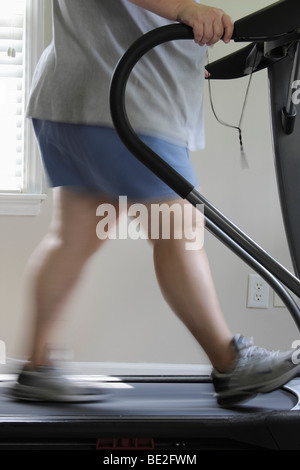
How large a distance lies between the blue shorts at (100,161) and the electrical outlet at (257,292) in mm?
936

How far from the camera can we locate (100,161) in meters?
1.32

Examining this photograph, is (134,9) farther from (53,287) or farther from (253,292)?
(253,292)

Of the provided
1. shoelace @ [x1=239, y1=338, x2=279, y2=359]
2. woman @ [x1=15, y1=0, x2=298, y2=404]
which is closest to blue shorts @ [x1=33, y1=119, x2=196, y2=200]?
woman @ [x1=15, y1=0, x2=298, y2=404]

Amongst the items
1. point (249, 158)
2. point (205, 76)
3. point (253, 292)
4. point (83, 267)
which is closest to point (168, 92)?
point (205, 76)

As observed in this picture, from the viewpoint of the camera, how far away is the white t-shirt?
1309 millimetres

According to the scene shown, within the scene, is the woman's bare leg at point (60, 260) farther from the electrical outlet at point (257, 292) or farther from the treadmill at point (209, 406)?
the electrical outlet at point (257, 292)

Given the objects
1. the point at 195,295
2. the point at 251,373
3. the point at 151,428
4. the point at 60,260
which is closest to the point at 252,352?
the point at 251,373

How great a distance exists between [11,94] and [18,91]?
26 millimetres

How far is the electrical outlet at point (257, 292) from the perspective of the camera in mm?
2213

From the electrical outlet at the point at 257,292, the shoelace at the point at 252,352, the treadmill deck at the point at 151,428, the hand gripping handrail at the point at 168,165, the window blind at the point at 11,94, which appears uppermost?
the window blind at the point at 11,94

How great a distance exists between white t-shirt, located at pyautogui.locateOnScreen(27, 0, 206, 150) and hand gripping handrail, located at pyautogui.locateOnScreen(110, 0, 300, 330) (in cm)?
17

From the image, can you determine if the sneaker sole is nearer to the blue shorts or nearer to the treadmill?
the treadmill

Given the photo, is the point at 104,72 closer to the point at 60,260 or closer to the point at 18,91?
the point at 60,260

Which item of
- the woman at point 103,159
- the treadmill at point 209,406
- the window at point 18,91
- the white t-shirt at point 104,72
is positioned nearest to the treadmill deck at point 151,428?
the treadmill at point 209,406
